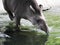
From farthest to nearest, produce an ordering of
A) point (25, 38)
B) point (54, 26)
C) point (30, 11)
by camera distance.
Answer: point (54, 26) < point (30, 11) < point (25, 38)

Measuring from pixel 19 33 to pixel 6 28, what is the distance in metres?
0.69

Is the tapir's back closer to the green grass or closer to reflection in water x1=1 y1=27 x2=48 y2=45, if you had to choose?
reflection in water x1=1 y1=27 x2=48 y2=45

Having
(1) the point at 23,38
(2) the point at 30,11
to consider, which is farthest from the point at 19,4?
(1) the point at 23,38

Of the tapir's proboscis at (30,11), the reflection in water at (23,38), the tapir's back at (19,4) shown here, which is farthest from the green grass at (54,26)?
the tapir's back at (19,4)

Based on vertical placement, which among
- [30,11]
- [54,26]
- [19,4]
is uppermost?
[19,4]

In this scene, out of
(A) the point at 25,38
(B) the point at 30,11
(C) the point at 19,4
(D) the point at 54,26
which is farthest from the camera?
(D) the point at 54,26

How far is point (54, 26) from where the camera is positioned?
8.28m

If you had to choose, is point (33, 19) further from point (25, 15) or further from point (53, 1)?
point (53, 1)

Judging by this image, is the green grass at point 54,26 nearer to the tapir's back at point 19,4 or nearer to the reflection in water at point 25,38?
the reflection in water at point 25,38

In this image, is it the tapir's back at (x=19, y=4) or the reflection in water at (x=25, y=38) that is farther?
the tapir's back at (x=19, y=4)

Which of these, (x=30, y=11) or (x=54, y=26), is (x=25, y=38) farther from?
(x=54, y=26)

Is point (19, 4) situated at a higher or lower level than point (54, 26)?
higher

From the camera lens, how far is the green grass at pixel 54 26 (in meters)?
6.72

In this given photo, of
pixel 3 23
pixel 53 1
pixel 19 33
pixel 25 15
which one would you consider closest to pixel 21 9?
pixel 25 15
